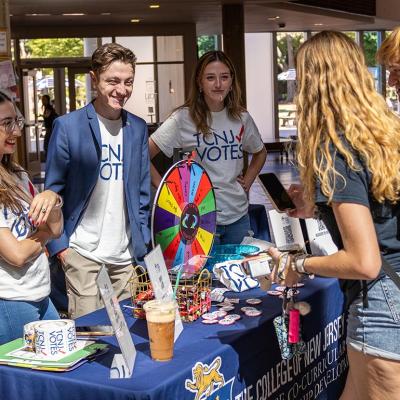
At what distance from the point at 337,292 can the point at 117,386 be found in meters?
1.27

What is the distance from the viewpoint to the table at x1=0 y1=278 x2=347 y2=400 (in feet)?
6.19

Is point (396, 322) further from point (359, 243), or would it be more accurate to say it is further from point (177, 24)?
point (177, 24)

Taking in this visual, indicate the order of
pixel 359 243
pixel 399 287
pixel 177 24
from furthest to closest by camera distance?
1. pixel 177 24
2. pixel 399 287
3. pixel 359 243

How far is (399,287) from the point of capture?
1.92 metres

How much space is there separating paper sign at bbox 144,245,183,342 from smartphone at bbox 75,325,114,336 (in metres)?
0.19

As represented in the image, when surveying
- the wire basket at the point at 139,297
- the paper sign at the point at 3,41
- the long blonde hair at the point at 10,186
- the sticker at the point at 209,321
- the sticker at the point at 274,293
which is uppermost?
the paper sign at the point at 3,41

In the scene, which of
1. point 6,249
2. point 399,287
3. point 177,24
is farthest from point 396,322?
point 177,24

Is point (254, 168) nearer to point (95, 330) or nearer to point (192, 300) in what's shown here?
point (192, 300)

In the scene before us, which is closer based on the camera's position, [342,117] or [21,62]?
[342,117]

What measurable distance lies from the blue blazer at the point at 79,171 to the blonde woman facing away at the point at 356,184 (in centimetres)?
107

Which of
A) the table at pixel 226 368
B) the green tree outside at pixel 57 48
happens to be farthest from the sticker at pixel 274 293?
the green tree outside at pixel 57 48

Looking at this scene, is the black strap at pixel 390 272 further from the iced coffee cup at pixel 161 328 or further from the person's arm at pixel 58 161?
the person's arm at pixel 58 161

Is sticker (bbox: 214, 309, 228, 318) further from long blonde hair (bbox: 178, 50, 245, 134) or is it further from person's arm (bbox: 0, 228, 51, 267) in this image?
long blonde hair (bbox: 178, 50, 245, 134)

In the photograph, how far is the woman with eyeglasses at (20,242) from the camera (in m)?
2.29
